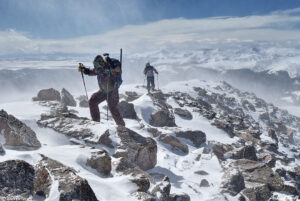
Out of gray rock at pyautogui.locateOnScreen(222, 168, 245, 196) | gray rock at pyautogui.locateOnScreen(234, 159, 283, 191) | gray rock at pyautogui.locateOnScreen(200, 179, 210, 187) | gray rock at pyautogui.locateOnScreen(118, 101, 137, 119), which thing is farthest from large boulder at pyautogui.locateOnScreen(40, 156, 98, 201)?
gray rock at pyautogui.locateOnScreen(118, 101, 137, 119)

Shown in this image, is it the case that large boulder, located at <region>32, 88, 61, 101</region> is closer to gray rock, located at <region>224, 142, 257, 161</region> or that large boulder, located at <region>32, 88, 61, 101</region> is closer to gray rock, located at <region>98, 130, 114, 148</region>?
gray rock, located at <region>98, 130, 114, 148</region>

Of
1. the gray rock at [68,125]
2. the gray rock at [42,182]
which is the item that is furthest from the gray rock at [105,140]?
the gray rock at [42,182]

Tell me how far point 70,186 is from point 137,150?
417cm

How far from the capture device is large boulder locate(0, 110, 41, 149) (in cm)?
714

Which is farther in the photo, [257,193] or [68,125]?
[68,125]

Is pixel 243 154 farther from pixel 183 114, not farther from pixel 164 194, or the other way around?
pixel 183 114

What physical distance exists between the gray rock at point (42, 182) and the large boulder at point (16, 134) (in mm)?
2357

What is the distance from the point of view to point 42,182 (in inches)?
194

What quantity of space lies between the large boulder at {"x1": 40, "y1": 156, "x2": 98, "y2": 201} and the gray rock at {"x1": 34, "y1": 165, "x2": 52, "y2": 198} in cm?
11

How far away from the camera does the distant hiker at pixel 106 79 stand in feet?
33.6

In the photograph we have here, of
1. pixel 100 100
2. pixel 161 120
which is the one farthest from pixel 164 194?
pixel 161 120

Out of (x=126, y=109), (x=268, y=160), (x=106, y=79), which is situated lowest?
(x=268, y=160)

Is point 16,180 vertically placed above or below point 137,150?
above

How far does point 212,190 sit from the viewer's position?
8.46m
